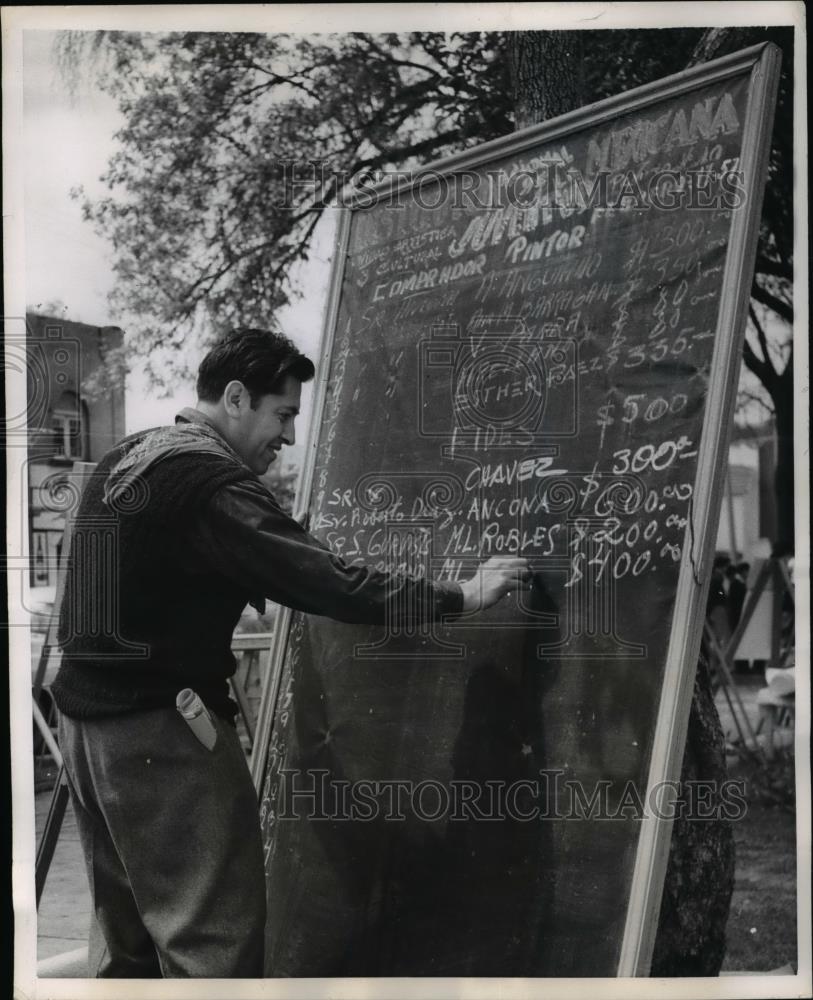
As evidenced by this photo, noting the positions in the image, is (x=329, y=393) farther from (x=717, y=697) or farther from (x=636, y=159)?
(x=717, y=697)

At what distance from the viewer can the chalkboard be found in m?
2.85

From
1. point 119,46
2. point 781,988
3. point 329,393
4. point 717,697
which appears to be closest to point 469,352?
point 329,393

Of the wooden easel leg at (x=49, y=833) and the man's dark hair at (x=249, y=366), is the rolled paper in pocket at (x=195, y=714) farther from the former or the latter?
the man's dark hair at (x=249, y=366)

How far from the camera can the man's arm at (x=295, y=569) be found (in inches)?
122

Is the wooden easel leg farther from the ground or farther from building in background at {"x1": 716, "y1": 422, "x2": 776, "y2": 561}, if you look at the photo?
building in background at {"x1": 716, "y1": 422, "x2": 776, "y2": 561}

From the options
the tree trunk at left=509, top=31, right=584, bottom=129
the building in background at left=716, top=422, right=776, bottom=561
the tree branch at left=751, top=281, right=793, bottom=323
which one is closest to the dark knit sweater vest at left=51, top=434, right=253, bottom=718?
the tree trunk at left=509, top=31, right=584, bottom=129

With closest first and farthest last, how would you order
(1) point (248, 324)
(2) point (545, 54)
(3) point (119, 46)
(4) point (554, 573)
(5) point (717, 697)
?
(4) point (554, 573) < (3) point (119, 46) < (2) point (545, 54) < (1) point (248, 324) < (5) point (717, 697)

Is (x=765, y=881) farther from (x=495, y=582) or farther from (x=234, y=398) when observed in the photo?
(x=234, y=398)

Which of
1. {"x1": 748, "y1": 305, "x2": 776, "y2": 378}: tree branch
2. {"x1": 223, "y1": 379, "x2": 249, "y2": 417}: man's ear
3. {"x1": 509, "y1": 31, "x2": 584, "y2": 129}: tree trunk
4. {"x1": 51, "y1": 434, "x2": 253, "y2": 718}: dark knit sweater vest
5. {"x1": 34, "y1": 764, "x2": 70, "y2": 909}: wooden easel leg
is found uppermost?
{"x1": 509, "y1": 31, "x2": 584, "y2": 129}: tree trunk

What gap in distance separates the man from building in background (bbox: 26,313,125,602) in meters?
0.27

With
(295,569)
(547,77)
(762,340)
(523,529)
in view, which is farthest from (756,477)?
(295,569)

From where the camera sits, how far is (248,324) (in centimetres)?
419

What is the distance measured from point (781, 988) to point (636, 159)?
95.7 inches

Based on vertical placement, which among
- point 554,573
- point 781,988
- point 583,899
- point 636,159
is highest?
point 636,159
